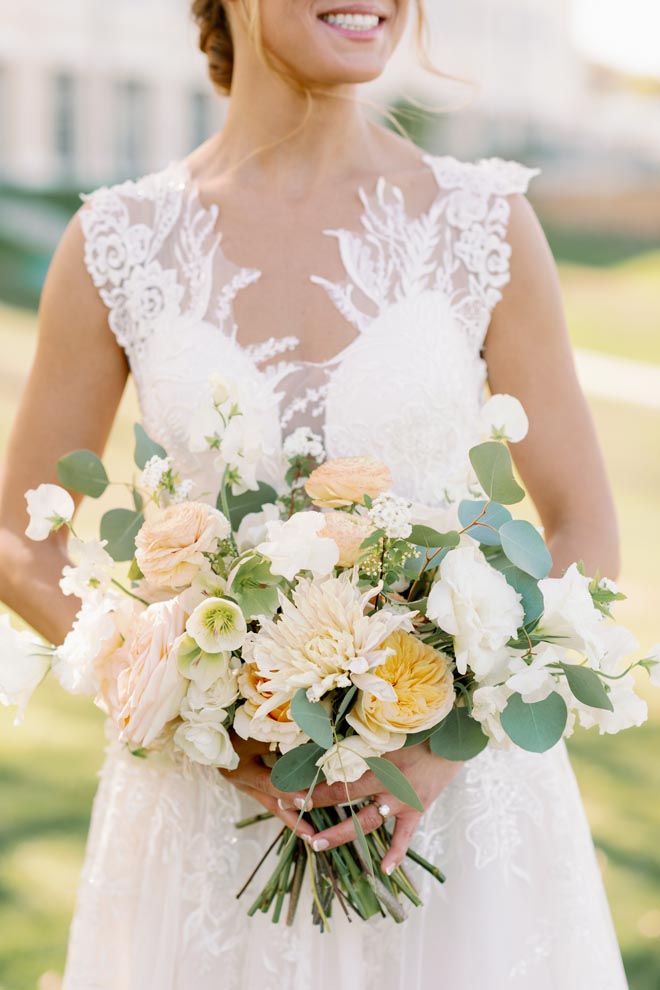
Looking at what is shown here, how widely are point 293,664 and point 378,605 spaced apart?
0.17m

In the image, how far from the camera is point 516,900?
92.0 inches

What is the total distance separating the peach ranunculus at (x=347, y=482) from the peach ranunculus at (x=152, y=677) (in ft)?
0.89

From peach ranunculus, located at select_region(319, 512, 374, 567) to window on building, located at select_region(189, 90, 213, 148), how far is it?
29321mm

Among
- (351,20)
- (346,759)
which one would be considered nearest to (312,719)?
(346,759)

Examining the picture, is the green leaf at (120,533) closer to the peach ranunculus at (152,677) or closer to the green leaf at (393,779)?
the peach ranunculus at (152,677)

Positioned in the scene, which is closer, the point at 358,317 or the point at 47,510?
the point at 47,510

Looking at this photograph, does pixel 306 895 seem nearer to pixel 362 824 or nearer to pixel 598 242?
pixel 362 824

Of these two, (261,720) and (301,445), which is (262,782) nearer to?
(261,720)

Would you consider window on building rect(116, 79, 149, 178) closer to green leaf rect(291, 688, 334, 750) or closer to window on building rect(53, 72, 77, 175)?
window on building rect(53, 72, 77, 175)

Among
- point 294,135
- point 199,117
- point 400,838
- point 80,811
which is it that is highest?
point 199,117

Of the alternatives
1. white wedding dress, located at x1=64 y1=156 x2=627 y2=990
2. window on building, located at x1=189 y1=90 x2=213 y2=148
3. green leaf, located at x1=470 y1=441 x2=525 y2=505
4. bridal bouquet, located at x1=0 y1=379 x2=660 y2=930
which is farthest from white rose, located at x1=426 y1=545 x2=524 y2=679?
window on building, located at x1=189 y1=90 x2=213 y2=148

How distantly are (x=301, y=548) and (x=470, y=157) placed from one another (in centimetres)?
3172

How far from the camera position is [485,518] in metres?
1.86

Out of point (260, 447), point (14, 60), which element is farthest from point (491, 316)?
point (14, 60)
